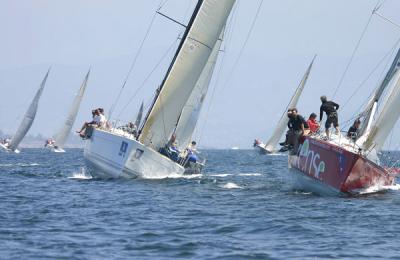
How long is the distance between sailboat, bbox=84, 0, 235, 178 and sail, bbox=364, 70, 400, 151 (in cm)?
618

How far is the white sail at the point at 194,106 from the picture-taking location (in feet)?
122

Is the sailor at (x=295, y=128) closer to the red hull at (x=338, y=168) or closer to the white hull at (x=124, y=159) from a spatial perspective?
the red hull at (x=338, y=168)

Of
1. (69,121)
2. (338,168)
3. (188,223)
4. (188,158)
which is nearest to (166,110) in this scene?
(188,158)

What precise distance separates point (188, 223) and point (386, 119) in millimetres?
9945

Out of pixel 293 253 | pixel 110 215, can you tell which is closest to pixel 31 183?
pixel 110 215


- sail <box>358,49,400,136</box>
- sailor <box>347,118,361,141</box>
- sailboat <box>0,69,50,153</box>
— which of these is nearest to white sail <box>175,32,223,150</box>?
sailor <box>347,118,361,141</box>

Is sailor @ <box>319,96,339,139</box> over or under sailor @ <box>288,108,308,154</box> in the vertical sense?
over

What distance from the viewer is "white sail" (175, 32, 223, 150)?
3706 centimetres

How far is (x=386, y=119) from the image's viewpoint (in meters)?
25.4

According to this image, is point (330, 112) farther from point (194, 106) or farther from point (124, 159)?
point (194, 106)

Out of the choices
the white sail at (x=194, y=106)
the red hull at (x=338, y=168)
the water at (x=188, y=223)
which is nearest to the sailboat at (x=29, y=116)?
the white sail at (x=194, y=106)

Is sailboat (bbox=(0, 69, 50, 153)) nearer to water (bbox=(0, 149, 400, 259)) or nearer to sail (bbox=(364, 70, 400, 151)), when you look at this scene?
water (bbox=(0, 149, 400, 259))

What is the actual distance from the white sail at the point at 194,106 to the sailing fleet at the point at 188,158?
3110mm

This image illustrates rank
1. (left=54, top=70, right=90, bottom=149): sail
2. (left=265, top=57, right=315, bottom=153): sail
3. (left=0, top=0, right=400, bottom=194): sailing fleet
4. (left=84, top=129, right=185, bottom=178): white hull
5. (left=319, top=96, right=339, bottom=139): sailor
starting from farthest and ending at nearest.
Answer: (left=54, top=70, right=90, bottom=149): sail → (left=265, top=57, right=315, bottom=153): sail → (left=84, top=129, right=185, bottom=178): white hull → (left=319, top=96, right=339, bottom=139): sailor → (left=0, top=0, right=400, bottom=194): sailing fleet
